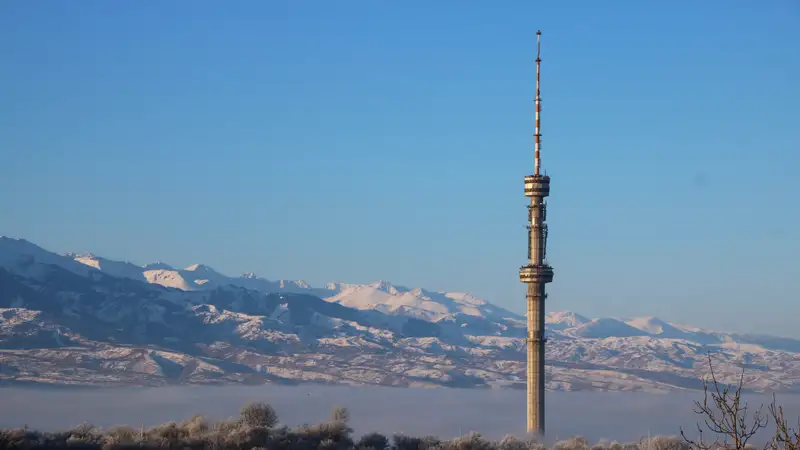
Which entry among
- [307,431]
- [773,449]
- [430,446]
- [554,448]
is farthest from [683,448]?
[773,449]

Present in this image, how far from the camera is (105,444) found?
17162 cm

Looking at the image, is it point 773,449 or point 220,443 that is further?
point 220,443

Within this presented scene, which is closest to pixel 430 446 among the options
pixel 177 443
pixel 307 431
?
pixel 307 431

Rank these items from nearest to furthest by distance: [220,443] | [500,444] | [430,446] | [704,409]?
Result: 1. [704,409]
2. [220,443]
3. [430,446]
4. [500,444]

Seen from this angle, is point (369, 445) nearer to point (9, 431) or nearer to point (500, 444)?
point (500, 444)

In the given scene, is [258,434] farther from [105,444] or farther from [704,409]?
[704,409]

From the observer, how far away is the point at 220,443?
170 meters

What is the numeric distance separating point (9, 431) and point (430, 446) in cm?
6128

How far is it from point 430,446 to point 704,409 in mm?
142250

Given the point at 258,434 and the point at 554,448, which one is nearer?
the point at 258,434

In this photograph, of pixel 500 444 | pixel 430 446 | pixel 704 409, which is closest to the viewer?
pixel 704 409

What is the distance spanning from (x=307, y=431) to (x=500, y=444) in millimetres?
31116

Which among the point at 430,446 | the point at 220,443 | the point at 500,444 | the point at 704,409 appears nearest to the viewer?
the point at 704,409

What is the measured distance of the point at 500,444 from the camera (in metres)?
196
